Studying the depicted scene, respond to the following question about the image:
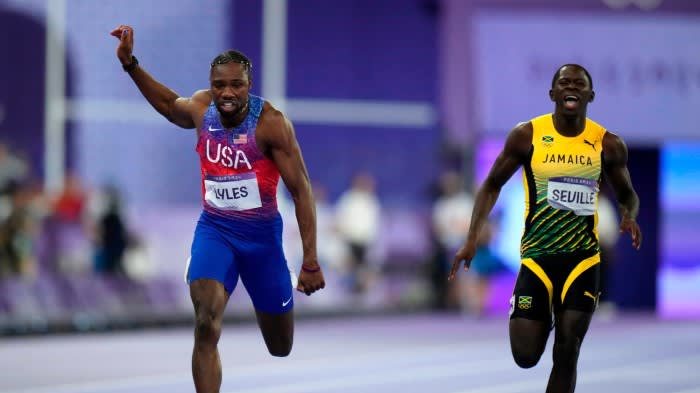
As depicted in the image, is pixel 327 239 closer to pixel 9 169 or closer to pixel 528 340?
pixel 9 169

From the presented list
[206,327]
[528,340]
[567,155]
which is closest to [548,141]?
[567,155]

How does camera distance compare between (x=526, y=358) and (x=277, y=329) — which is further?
(x=277, y=329)

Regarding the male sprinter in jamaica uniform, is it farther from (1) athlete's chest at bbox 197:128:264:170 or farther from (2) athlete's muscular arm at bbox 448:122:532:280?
(1) athlete's chest at bbox 197:128:264:170

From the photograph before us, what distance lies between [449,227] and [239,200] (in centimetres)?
1228

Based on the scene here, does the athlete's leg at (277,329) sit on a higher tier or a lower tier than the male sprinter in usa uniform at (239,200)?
lower

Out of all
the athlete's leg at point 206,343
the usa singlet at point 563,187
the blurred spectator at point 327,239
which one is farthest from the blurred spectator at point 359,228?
the athlete's leg at point 206,343

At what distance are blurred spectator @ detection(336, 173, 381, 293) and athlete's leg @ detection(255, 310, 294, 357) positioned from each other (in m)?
11.5

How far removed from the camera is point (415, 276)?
20.5 meters

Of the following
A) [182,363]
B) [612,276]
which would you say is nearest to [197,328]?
[182,363]

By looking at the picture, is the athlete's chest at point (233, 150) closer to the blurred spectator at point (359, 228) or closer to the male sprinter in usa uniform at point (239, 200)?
the male sprinter in usa uniform at point (239, 200)

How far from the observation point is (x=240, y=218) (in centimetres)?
770

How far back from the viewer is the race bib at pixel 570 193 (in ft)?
25.1

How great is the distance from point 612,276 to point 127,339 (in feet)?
29.2

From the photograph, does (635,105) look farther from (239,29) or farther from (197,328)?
(197,328)
